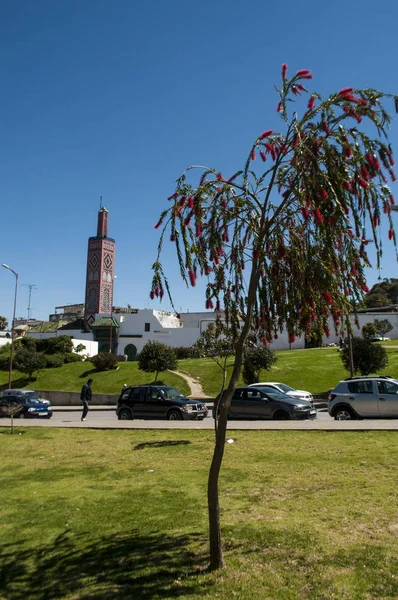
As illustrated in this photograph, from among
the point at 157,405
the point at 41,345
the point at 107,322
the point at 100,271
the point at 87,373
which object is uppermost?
the point at 100,271

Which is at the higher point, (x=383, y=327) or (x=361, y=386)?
(x=383, y=327)

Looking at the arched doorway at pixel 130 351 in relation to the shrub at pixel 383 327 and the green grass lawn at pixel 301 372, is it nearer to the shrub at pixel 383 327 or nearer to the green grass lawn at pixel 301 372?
the green grass lawn at pixel 301 372

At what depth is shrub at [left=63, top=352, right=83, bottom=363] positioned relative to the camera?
5584cm

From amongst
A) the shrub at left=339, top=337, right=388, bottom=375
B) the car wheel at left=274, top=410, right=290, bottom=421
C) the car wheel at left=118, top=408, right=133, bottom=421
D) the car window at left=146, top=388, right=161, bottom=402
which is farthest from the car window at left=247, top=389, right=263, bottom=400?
the shrub at left=339, top=337, right=388, bottom=375

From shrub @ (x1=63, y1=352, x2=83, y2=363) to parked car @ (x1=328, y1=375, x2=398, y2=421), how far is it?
1711 inches

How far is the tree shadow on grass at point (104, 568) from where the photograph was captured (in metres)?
4.71

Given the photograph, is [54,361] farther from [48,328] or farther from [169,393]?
[48,328]

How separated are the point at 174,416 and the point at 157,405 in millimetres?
893

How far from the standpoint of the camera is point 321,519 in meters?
6.38

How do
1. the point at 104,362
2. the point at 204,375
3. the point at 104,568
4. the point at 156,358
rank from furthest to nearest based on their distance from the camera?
1. the point at 104,362
2. the point at 204,375
3. the point at 156,358
4. the point at 104,568

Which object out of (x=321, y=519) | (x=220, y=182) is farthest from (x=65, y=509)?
(x=220, y=182)

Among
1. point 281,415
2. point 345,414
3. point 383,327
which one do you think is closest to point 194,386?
point 281,415

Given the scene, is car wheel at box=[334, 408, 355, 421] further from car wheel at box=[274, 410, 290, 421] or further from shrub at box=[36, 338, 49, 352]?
shrub at box=[36, 338, 49, 352]

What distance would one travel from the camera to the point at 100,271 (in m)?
125
